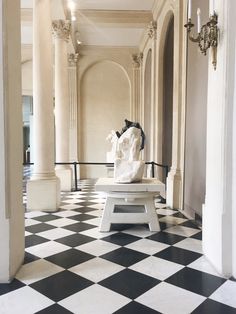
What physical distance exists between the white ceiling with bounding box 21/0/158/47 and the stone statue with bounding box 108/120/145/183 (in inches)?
144

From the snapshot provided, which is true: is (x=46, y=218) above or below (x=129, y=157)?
below

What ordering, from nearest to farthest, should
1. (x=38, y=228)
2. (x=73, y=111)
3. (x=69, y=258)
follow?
(x=69, y=258)
(x=38, y=228)
(x=73, y=111)

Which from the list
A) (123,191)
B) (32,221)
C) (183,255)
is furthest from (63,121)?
(183,255)

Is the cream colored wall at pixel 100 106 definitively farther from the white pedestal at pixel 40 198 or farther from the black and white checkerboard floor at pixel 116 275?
the black and white checkerboard floor at pixel 116 275

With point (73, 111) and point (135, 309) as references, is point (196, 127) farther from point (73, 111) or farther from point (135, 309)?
point (73, 111)

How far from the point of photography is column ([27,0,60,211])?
17.0ft

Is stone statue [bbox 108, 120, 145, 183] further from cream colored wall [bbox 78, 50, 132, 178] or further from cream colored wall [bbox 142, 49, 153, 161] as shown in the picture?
cream colored wall [bbox 78, 50, 132, 178]

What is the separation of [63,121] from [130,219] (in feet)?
15.2

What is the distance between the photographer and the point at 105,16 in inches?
329

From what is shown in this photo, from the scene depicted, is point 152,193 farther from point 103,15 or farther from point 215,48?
point 103,15

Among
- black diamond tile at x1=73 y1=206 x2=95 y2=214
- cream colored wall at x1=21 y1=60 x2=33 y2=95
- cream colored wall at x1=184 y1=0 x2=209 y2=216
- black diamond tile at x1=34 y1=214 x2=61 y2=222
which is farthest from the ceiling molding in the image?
black diamond tile at x1=34 y1=214 x2=61 y2=222

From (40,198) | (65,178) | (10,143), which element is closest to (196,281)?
(10,143)

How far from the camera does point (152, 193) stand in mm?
3967

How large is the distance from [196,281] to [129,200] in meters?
1.64
